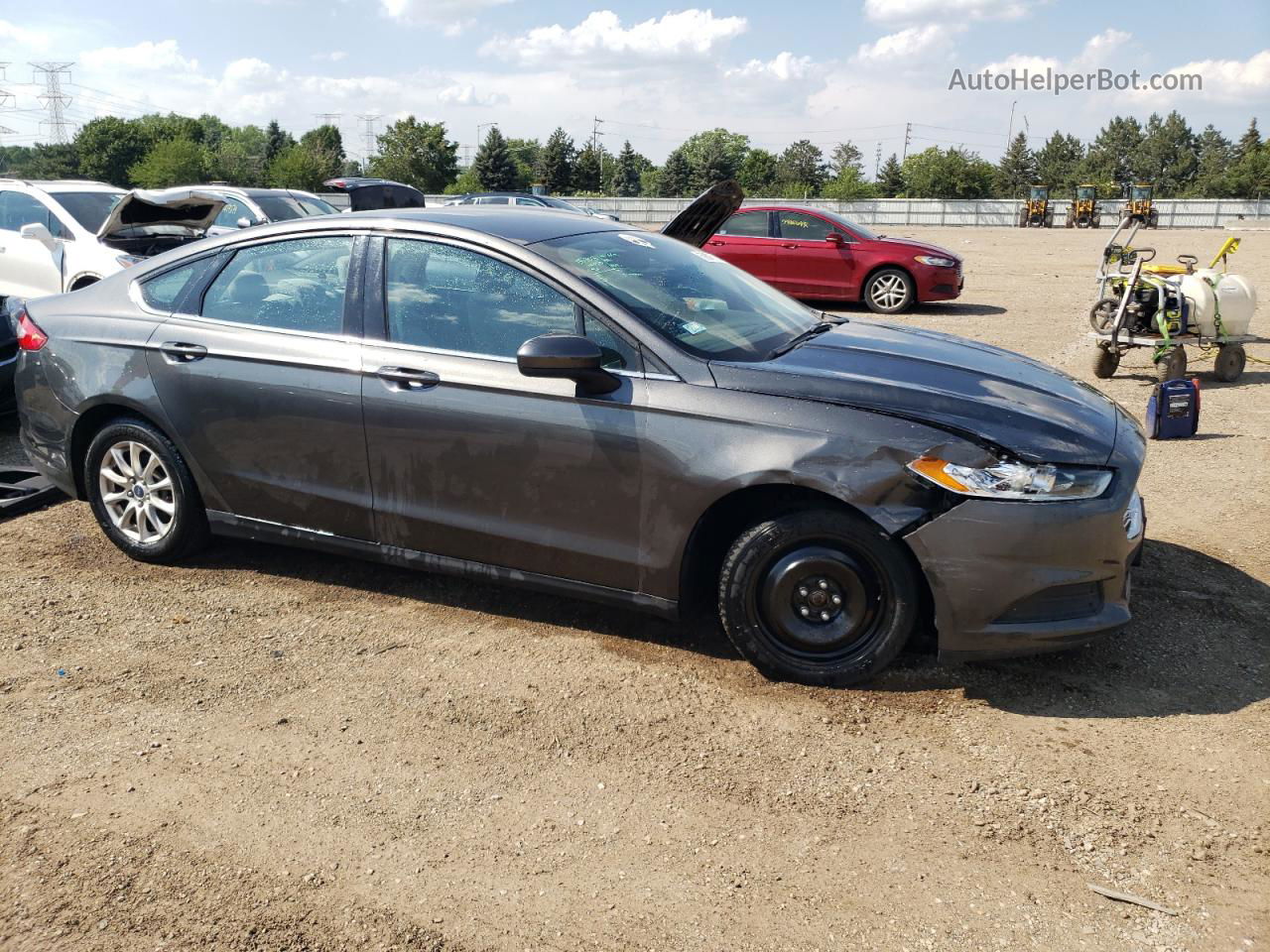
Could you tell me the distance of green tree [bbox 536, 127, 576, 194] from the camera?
93812mm

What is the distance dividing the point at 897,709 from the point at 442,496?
6.31 feet

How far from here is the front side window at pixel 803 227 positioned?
1529 centimetres

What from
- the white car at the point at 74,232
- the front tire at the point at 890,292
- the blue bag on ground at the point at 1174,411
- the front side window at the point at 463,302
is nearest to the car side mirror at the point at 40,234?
the white car at the point at 74,232

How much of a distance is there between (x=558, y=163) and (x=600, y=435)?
94727 millimetres

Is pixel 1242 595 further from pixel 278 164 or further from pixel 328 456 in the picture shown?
pixel 278 164

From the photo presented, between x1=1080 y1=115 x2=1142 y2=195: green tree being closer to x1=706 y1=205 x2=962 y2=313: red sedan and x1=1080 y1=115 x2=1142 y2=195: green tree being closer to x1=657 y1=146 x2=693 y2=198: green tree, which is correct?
x1=657 y1=146 x2=693 y2=198: green tree

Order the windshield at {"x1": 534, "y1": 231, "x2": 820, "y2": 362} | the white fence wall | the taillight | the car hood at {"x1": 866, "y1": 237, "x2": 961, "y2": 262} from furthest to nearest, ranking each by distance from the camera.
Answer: the white fence wall
the car hood at {"x1": 866, "y1": 237, "x2": 961, "y2": 262}
the taillight
the windshield at {"x1": 534, "y1": 231, "x2": 820, "y2": 362}

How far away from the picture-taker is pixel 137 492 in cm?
505

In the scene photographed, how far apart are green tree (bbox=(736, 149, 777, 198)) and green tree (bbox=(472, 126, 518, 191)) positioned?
79.7 ft

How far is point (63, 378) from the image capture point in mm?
5062

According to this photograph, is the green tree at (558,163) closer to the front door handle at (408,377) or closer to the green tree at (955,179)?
the green tree at (955,179)

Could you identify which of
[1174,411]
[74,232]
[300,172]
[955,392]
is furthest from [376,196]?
[300,172]

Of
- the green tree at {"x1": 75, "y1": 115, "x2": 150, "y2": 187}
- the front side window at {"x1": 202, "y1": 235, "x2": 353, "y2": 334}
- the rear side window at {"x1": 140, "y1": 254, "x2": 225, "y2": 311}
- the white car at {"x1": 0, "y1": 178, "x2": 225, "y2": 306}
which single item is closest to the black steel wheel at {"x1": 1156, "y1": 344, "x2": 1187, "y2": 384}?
the front side window at {"x1": 202, "y1": 235, "x2": 353, "y2": 334}

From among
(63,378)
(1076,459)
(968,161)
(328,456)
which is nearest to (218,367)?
(328,456)
